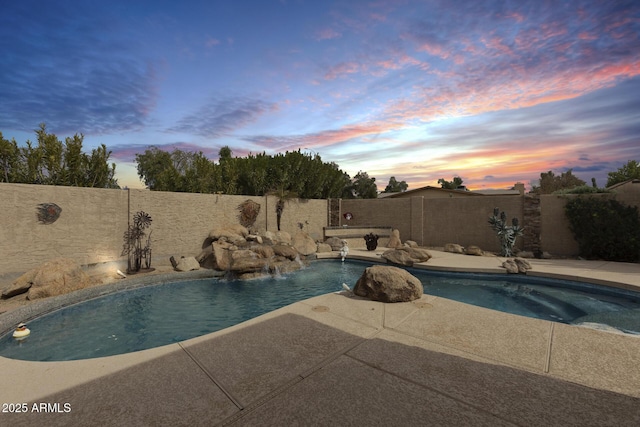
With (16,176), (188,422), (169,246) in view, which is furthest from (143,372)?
(16,176)

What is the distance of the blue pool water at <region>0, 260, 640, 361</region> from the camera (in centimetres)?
510

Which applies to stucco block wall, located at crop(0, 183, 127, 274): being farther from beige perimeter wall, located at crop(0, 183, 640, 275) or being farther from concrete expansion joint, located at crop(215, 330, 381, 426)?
concrete expansion joint, located at crop(215, 330, 381, 426)

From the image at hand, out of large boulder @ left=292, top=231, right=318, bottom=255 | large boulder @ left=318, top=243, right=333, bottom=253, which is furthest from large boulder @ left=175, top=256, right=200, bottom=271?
large boulder @ left=318, top=243, right=333, bottom=253

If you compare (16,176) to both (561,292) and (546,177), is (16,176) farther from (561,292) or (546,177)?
(546,177)

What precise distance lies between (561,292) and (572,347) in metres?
5.24

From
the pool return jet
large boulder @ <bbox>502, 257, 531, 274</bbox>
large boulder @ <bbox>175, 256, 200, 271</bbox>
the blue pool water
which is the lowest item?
the blue pool water

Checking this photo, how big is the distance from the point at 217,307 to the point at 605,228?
13.7m

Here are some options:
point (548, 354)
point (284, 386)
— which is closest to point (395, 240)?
point (548, 354)

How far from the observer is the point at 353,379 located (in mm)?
2775

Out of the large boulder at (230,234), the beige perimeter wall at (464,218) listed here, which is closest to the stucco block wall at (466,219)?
the beige perimeter wall at (464,218)

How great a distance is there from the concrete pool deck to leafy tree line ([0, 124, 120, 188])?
9150 mm

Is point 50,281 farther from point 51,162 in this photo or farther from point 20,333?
point 51,162

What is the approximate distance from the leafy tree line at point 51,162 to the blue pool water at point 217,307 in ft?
18.5

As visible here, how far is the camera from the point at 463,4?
696 cm
